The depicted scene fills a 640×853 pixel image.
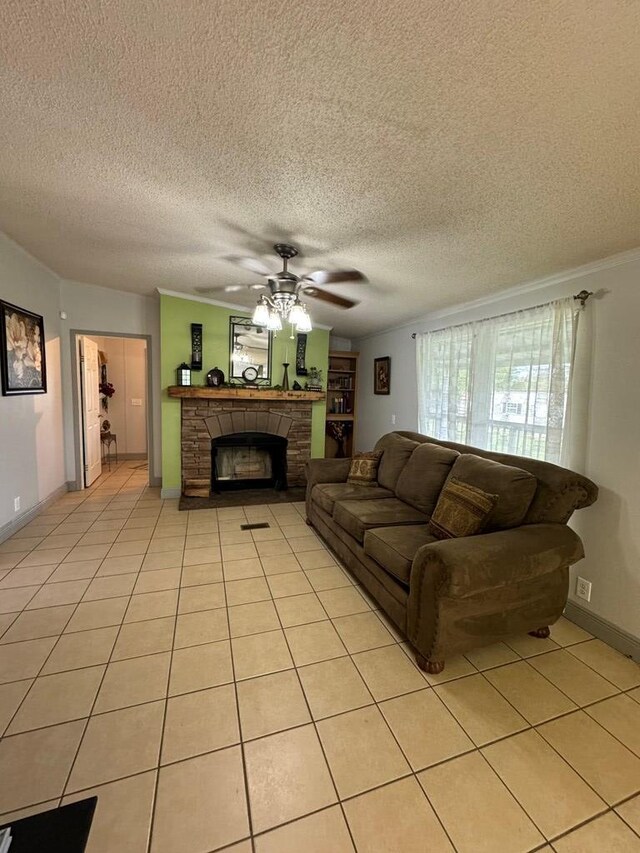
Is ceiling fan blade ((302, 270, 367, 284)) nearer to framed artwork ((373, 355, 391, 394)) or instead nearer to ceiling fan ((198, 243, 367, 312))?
ceiling fan ((198, 243, 367, 312))

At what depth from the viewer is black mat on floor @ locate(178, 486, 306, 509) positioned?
13.8ft

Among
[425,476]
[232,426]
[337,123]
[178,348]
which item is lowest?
[425,476]

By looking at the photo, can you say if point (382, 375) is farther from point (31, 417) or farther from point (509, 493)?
point (31, 417)

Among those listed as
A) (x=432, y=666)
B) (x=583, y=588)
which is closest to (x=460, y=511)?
(x=432, y=666)

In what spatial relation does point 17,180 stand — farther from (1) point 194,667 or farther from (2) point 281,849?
(2) point 281,849

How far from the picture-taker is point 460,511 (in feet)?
7.13

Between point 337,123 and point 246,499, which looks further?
point 246,499

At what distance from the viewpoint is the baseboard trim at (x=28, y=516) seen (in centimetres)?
307

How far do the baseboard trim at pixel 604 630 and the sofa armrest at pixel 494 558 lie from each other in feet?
1.74

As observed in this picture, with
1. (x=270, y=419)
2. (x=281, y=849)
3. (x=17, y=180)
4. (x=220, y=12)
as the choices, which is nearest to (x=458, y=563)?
(x=281, y=849)

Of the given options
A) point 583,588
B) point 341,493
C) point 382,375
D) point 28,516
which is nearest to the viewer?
point 583,588

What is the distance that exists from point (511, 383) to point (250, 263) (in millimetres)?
2323

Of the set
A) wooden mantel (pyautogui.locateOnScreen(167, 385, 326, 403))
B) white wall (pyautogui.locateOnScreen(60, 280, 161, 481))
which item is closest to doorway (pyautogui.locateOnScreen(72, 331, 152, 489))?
white wall (pyautogui.locateOnScreen(60, 280, 161, 481))

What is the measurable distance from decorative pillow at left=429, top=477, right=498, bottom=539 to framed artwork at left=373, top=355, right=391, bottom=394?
2634 mm
